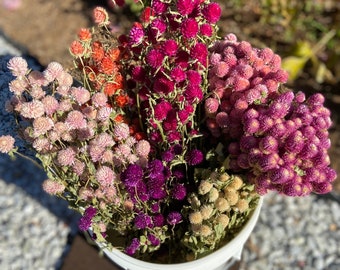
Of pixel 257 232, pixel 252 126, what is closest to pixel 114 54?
pixel 252 126

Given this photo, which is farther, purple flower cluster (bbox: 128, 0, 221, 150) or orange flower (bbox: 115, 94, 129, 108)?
orange flower (bbox: 115, 94, 129, 108)

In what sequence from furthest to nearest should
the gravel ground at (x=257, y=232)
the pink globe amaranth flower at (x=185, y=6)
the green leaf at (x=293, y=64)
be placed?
the green leaf at (x=293, y=64), the gravel ground at (x=257, y=232), the pink globe amaranth flower at (x=185, y=6)

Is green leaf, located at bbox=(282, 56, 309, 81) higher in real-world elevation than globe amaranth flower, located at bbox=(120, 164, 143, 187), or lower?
lower

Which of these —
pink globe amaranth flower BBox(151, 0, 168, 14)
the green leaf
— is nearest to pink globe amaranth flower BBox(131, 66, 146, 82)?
pink globe amaranth flower BBox(151, 0, 168, 14)

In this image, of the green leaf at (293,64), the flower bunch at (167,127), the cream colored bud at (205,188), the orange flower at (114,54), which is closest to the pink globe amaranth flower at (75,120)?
the flower bunch at (167,127)

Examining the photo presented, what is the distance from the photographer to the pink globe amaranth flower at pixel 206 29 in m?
0.65

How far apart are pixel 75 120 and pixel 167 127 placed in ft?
0.45

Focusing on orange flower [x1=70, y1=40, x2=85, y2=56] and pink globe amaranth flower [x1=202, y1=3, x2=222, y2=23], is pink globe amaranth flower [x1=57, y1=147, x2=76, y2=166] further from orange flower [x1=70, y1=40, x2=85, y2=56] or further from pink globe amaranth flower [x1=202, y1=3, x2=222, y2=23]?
pink globe amaranth flower [x1=202, y1=3, x2=222, y2=23]

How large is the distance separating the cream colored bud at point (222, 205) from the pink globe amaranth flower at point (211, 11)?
10.7 inches

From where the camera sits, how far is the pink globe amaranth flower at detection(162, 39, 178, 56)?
2.06ft

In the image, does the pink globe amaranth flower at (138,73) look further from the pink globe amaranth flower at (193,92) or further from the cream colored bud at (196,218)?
the cream colored bud at (196,218)

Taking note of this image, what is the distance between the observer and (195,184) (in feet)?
2.66

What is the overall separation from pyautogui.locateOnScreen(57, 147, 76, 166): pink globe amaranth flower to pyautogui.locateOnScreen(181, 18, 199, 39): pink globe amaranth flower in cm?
23

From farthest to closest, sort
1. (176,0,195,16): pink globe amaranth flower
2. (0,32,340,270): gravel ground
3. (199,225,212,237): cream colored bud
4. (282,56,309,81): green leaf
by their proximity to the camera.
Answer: (282,56,309,81): green leaf < (0,32,340,270): gravel ground < (199,225,212,237): cream colored bud < (176,0,195,16): pink globe amaranth flower
